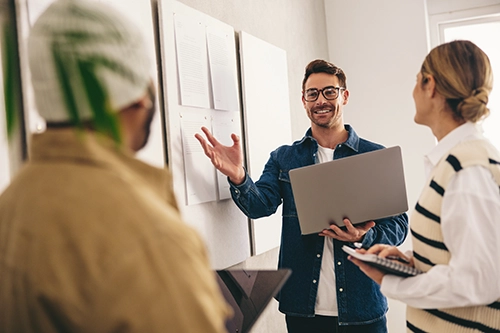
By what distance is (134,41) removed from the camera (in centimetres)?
70

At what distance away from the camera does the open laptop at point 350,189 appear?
77.4 inches

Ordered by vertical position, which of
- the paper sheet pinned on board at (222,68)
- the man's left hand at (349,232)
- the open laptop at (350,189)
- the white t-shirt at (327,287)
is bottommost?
the white t-shirt at (327,287)

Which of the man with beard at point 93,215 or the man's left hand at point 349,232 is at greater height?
the man with beard at point 93,215

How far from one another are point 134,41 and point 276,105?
2.17 m

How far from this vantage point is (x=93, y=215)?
0.62 meters

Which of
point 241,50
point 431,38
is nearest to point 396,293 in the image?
point 241,50

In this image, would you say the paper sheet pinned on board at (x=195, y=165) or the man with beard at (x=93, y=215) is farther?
the paper sheet pinned on board at (x=195, y=165)

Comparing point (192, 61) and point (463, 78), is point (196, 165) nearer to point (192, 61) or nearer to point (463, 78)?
point (192, 61)

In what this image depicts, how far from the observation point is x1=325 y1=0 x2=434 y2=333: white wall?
3.96 metres

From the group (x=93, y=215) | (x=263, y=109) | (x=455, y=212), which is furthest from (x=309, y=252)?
(x=93, y=215)

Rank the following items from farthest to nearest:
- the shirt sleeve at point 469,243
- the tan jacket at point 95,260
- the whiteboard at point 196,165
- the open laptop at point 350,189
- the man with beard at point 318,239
→ 1. the man with beard at point 318,239
2. the open laptop at point 350,189
3. the whiteboard at point 196,165
4. the shirt sleeve at point 469,243
5. the tan jacket at point 95,260

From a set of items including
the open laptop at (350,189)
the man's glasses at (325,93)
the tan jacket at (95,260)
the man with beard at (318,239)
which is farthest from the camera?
the man's glasses at (325,93)

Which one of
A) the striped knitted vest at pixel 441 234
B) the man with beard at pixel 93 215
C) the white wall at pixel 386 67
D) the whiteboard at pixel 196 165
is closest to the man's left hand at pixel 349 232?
the whiteboard at pixel 196 165

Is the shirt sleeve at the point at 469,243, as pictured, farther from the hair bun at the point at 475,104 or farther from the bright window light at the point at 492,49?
the bright window light at the point at 492,49
